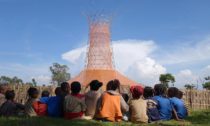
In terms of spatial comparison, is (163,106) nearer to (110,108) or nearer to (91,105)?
(110,108)

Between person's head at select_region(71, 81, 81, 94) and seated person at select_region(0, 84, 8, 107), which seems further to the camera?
seated person at select_region(0, 84, 8, 107)

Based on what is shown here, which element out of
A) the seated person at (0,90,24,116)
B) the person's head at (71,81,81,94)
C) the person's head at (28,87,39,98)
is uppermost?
the person's head at (71,81,81,94)

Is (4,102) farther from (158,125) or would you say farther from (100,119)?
(158,125)

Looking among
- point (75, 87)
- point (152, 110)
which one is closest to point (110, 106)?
point (75, 87)

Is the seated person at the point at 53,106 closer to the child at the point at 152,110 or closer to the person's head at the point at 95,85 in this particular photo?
the person's head at the point at 95,85

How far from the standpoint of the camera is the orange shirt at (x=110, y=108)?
34.2 feet

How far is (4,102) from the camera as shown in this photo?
36.0 ft

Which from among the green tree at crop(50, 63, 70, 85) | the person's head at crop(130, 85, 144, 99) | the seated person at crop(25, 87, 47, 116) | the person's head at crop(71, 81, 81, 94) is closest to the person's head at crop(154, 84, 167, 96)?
the person's head at crop(130, 85, 144, 99)

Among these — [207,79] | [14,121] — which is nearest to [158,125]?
[14,121]

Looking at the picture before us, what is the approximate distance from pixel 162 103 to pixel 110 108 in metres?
1.77

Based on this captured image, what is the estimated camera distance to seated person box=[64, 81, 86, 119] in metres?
10.3

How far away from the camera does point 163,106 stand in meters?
11.5

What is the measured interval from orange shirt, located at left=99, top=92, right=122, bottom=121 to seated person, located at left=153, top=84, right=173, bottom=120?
4.70ft

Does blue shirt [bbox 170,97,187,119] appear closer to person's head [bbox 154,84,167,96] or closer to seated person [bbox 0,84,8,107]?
person's head [bbox 154,84,167,96]
